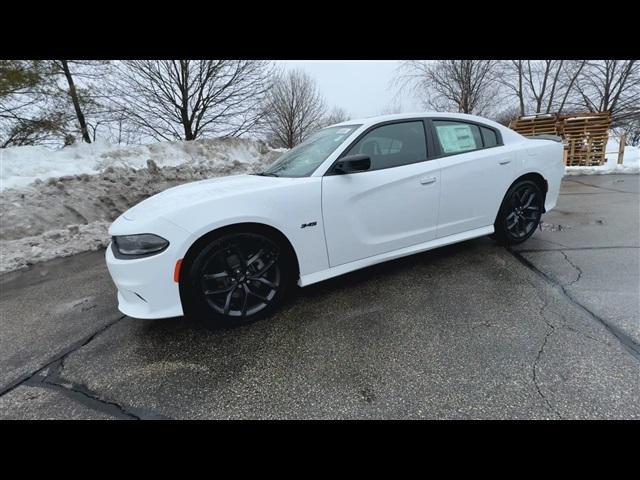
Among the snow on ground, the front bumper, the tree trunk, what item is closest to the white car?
the front bumper

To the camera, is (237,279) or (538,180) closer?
(237,279)

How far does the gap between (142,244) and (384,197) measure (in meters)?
2.01

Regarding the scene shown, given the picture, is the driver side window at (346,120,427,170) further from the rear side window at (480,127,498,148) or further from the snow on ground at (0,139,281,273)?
the snow on ground at (0,139,281,273)

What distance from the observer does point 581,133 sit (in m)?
13.1

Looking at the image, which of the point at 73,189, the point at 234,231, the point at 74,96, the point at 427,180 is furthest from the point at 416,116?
the point at 74,96

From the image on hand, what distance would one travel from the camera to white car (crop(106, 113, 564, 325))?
2.16 metres

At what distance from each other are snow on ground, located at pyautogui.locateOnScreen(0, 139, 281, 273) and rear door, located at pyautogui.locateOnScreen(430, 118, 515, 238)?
540cm

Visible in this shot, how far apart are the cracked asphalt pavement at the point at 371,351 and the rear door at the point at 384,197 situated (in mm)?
475

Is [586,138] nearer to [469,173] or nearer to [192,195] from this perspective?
[469,173]

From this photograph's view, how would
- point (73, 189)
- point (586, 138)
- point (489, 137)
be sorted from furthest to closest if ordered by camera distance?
point (586, 138) < point (73, 189) < point (489, 137)

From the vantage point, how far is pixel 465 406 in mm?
1595

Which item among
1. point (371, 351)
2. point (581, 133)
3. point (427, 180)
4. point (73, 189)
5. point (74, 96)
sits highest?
point (74, 96)

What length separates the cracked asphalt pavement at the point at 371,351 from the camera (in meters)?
1.67
